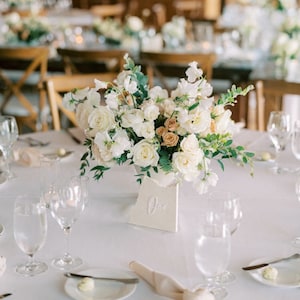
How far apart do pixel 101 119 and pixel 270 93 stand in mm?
1577

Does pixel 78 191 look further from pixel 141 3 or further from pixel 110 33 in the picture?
pixel 141 3

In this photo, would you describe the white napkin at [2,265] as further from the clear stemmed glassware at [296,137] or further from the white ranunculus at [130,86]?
the clear stemmed glassware at [296,137]

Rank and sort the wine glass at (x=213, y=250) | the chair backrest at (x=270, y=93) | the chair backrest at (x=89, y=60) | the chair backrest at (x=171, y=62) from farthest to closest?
the chair backrest at (x=89, y=60), the chair backrest at (x=171, y=62), the chair backrest at (x=270, y=93), the wine glass at (x=213, y=250)

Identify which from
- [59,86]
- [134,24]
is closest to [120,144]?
[59,86]

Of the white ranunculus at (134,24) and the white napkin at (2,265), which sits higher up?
the white ranunculus at (134,24)

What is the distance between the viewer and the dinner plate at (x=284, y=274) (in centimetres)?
127

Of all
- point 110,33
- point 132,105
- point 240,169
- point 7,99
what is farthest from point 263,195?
point 110,33

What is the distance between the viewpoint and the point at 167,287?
1225 mm

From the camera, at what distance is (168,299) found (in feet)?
4.02

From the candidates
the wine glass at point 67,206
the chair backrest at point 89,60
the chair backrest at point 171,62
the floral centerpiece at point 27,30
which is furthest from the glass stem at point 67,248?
the floral centerpiece at point 27,30

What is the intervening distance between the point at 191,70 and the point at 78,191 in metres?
0.38

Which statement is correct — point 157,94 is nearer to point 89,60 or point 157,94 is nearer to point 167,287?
point 167,287

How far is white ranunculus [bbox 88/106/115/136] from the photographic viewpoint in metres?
1.45

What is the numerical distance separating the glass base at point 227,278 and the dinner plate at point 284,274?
1.5 inches
